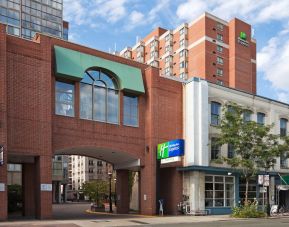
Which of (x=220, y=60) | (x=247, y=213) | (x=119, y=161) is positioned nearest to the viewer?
(x=247, y=213)

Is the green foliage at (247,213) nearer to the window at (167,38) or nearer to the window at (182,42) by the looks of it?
the window at (182,42)

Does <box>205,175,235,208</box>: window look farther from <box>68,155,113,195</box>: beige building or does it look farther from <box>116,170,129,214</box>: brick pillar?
<box>68,155,113,195</box>: beige building

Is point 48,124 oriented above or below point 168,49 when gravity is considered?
below

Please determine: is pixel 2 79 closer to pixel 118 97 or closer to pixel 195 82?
pixel 118 97

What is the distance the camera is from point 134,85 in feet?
117

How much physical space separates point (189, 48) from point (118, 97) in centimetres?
6675

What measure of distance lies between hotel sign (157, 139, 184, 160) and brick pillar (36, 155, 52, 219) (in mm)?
8970

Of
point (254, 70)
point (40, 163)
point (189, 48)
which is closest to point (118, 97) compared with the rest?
point (40, 163)

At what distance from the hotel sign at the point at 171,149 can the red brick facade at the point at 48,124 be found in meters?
1.06

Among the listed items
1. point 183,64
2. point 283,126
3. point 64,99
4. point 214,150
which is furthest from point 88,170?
point 64,99

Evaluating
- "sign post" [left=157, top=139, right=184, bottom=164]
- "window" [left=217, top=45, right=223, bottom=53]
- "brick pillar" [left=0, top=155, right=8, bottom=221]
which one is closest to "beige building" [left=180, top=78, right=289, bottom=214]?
"sign post" [left=157, top=139, right=184, bottom=164]

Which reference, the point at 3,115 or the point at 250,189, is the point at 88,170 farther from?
the point at 3,115

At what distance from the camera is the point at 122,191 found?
41.6 m

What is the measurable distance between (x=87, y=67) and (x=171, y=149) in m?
8.53
